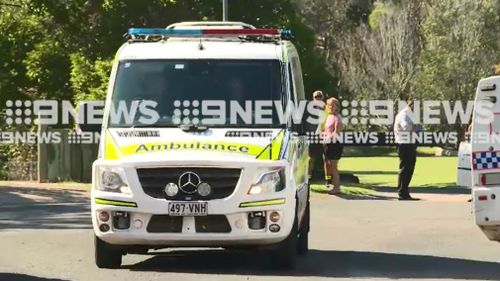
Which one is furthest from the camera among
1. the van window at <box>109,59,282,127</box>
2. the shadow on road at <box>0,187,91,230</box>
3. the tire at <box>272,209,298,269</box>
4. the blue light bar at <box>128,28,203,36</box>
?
the shadow on road at <box>0,187,91,230</box>

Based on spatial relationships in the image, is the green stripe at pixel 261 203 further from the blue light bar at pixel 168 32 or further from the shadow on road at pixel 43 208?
the shadow on road at pixel 43 208

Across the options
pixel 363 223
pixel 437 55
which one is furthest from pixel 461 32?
pixel 363 223

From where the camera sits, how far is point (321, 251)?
517 inches

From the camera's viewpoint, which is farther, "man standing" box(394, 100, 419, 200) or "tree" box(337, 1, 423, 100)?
"tree" box(337, 1, 423, 100)

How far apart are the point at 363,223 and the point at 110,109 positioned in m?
6.10

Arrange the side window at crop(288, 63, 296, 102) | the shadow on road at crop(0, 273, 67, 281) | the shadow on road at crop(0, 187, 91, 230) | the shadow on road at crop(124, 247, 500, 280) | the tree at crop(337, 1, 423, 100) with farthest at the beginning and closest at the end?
the tree at crop(337, 1, 423, 100) → the shadow on road at crop(0, 187, 91, 230) → the side window at crop(288, 63, 296, 102) → the shadow on road at crop(124, 247, 500, 280) → the shadow on road at crop(0, 273, 67, 281)

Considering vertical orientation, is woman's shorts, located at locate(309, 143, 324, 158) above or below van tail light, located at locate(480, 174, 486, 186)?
below

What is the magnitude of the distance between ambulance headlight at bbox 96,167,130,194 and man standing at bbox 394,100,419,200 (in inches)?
405

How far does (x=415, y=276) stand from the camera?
426 inches

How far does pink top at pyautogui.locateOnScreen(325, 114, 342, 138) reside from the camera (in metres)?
20.5

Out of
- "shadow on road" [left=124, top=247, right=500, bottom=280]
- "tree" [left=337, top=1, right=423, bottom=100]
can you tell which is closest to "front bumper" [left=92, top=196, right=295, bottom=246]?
"shadow on road" [left=124, top=247, right=500, bottom=280]

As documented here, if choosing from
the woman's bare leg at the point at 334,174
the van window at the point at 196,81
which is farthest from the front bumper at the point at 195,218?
the woman's bare leg at the point at 334,174

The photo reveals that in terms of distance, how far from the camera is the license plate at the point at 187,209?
10.4 m

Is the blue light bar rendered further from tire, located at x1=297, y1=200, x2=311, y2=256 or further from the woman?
the woman
